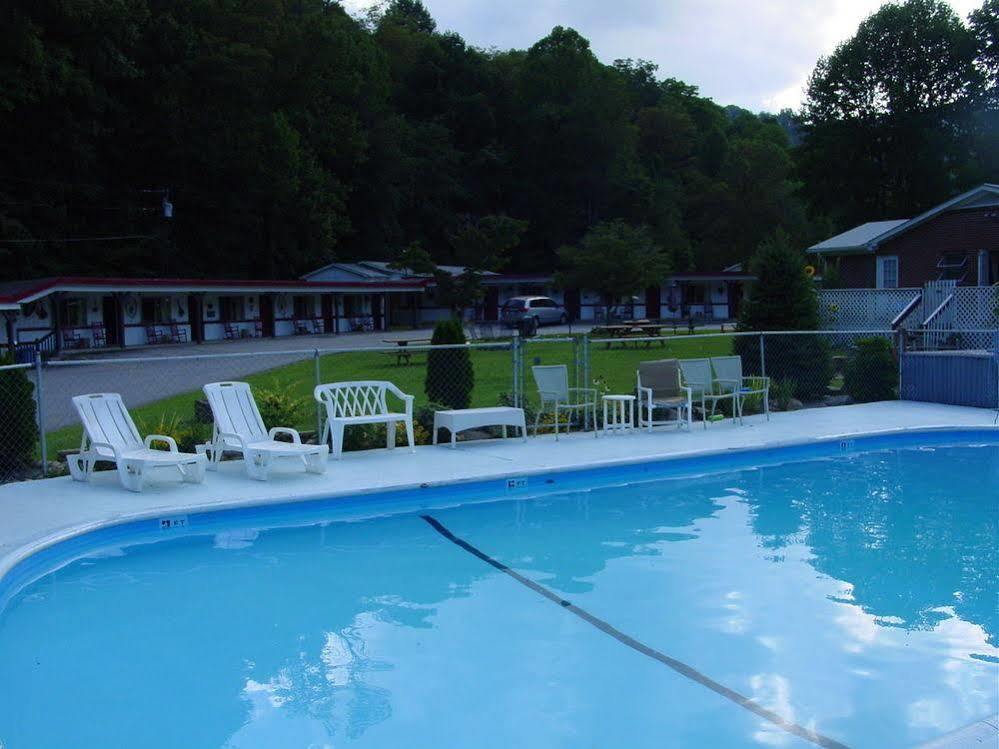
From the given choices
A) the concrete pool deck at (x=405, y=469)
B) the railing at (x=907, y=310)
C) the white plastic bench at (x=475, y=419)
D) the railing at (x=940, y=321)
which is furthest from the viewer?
the railing at (x=907, y=310)

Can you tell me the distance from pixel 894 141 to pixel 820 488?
157 ft

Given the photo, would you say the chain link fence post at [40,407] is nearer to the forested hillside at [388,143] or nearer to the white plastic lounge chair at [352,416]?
the white plastic lounge chair at [352,416]

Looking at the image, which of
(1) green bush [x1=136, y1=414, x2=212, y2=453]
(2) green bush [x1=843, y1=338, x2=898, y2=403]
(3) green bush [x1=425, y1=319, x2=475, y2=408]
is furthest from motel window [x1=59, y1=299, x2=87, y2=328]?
(2) green bush [x1=843, y1=338, x2=898, y2=403]

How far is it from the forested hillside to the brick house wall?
16.7 m

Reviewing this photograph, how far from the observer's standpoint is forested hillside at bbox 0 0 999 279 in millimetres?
40719

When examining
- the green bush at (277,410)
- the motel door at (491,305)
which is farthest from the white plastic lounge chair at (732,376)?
the motel door at (491,305)

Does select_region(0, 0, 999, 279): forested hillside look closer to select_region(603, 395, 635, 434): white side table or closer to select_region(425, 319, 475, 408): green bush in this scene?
select_region(425, 319, 475, 408): green bush

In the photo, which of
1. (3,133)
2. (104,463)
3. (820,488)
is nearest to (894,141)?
(3,133)

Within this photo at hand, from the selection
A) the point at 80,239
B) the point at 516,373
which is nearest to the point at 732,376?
the point at 516,373

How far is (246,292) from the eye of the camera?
126ft

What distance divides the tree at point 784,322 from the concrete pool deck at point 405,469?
1.82 metres

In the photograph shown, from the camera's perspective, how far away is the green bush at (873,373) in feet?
53.1

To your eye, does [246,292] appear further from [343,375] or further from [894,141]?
[894,141]

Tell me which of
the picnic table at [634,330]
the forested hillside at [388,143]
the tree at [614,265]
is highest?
the forested hillside at [388,143]
